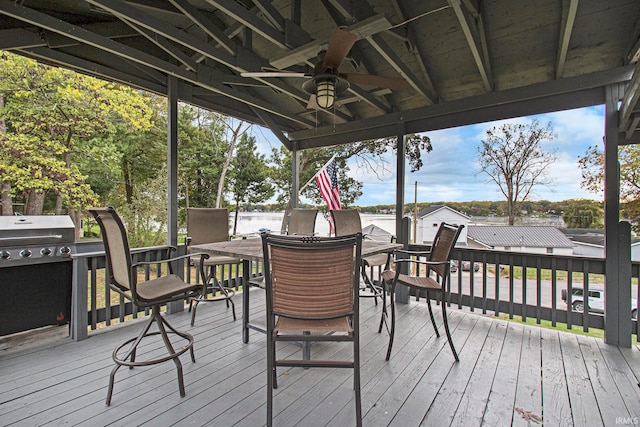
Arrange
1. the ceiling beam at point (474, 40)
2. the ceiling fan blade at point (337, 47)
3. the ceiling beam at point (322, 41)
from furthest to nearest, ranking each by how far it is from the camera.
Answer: the ceiling beam at point (474, 40), the ceiling beam at point (322, 41), the ceiling fan blade at point (337, 47)

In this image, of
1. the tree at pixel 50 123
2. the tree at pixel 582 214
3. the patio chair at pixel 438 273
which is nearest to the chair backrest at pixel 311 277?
the patio chair at pixel 438 273

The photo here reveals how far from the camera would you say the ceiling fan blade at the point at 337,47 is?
2.11m

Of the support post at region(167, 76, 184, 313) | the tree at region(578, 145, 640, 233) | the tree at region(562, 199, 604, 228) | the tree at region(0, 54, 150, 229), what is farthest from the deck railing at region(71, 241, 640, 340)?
the tree at region(0, 54, 150, 229)

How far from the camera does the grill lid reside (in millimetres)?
2459

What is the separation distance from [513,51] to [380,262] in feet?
9.38

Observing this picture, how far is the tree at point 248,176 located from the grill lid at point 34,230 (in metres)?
8.12

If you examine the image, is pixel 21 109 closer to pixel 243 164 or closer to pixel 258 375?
pixel 243 164

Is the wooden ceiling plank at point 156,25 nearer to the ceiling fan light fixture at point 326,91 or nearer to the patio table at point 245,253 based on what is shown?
the ceiling fan light fixture at point 326,91

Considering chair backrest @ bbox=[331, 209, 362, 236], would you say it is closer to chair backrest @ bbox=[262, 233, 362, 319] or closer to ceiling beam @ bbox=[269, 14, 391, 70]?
ceiling beam @ bbox=[269, 14, 391, 70]

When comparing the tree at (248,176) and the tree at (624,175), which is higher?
the tree at (248,176)

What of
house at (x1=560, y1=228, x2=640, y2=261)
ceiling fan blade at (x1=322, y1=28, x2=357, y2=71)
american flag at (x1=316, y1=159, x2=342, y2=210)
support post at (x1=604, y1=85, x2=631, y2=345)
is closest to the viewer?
ceiling fan blade at (x1=322, y1=28, x2=357, y2=71)

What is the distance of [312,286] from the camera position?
162 centimetres

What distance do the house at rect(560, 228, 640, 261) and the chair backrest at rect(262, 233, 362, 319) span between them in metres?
3.25

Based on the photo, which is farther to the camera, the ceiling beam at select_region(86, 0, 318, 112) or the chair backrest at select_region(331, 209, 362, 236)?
the chair backrest at select_region(331, 209, 362, 236)
